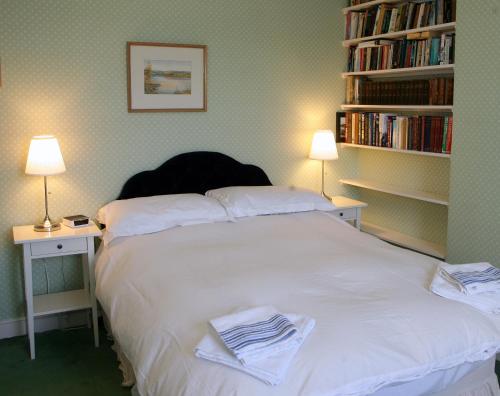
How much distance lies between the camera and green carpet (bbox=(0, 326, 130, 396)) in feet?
9.66

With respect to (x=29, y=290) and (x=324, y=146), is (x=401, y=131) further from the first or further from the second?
(x=29, y=290)

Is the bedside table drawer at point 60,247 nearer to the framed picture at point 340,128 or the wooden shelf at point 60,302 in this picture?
the wooden shelf at point 60,302

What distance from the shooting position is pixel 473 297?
241 cm

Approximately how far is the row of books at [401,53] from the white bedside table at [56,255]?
231 centimetres

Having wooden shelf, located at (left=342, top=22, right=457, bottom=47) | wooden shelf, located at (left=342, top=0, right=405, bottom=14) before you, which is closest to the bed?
wooden shelf, located at (left=342, top=22, right=457, bottom=47)

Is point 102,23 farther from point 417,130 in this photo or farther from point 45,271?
point 417,130

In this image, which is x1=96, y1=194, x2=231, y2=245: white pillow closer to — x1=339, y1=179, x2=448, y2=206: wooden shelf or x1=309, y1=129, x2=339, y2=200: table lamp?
x1=309, y1=129, x2=339, y2=200: table lamp

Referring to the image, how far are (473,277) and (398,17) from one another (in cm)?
219

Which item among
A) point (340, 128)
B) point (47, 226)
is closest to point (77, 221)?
point (47, 226)

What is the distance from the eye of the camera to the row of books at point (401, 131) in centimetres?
366

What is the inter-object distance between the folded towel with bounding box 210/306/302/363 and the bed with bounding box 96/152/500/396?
7cm

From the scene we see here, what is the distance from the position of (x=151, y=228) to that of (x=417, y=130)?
1900mm

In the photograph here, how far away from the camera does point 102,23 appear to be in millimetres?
3582

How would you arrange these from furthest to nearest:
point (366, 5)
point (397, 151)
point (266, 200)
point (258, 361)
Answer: point (366, 5) → point (397, 151) → point (266, 200) → point (258, 361)
